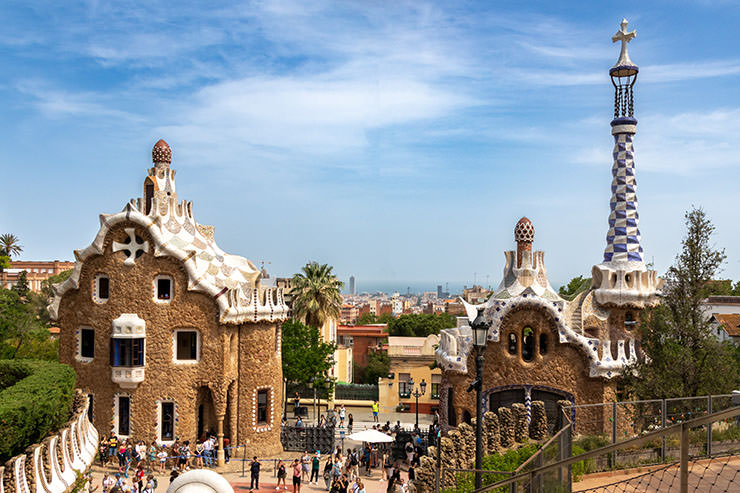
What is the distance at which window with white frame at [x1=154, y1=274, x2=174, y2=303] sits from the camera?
92.9 ft

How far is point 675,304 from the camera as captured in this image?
21.9 m

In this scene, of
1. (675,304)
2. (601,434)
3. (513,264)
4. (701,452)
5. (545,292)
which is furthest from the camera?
(513,264)

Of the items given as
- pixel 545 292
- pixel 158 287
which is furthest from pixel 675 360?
pixel 158 287

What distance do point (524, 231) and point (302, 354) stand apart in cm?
1486

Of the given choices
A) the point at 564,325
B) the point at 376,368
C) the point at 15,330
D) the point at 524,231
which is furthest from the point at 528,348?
the point at 376,368

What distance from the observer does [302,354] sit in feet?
124

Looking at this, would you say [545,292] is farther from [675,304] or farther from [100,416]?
[100,416]

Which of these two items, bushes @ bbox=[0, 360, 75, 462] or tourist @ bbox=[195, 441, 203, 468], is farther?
tourist @ bbox=[195, 441, 203, 468]

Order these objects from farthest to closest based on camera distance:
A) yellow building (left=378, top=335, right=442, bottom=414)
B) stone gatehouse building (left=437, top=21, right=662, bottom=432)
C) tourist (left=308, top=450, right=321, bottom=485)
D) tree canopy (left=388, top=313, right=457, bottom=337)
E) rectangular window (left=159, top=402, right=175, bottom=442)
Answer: tree canopy (left=388, top=313, right=457, bottom=337)
yellow building (left=378, top=335, right=442, bottom=414)
rectangular window (left=159, top=402, right=175, bottom=442)
stone gatehouse building (left=437, top=21, right=662, bottom=432)
tourist (left=308, top=450, right=321, bottom=485)

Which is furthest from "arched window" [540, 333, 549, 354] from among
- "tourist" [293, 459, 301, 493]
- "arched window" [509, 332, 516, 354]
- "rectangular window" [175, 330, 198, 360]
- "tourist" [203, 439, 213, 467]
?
"rectangular window" [175, 330, 198, 360]

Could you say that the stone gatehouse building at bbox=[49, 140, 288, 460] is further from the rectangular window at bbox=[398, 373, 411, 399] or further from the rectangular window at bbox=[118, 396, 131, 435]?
the rectangular window at bbox=[398, 373, 411, 399]

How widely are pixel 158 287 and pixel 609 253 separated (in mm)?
Answer: 18719

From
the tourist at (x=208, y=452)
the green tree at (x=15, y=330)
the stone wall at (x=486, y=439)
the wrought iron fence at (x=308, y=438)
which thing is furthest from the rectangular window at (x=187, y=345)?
the stone wall at (x=486, y=439)

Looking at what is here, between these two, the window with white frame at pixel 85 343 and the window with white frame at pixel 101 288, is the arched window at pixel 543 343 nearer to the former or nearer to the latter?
the window with white frame at pixel 101 288
